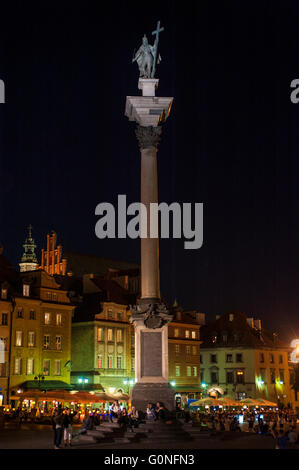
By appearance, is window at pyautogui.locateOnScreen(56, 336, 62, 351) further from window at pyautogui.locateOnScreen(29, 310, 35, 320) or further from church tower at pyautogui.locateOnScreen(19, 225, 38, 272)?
church tower at pyautogui.locateOnScreen(19, 225, 38, 272)

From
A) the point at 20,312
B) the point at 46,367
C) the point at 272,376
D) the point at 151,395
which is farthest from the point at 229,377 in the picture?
the point at 151,395

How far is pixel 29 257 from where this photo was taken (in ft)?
481

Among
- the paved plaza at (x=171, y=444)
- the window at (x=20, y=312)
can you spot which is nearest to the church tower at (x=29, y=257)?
the window at (x=20, y=312)

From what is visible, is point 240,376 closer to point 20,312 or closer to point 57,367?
point 57,367

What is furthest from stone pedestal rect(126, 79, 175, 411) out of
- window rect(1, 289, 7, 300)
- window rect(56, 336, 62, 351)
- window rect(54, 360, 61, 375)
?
window rect(56, 336, 62, 351)

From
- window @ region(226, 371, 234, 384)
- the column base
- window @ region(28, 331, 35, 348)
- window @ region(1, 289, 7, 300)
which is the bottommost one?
the column base

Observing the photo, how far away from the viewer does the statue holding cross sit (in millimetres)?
38969

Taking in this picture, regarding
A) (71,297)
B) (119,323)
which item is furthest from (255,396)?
(71,297)

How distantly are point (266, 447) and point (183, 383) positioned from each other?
205ft

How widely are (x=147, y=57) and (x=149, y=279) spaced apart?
13.4m

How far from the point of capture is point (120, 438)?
2916 centimetres

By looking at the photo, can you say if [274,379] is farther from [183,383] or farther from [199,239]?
[199,239]

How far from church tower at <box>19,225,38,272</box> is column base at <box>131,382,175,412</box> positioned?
109996 millimetres

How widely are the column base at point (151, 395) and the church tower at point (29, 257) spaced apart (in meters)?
110
